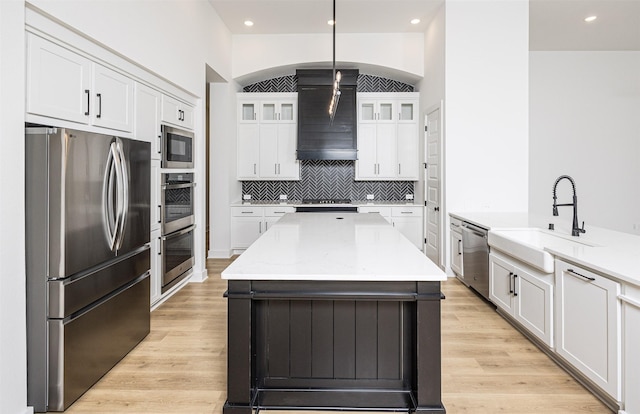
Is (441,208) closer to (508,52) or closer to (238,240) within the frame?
(508,52)

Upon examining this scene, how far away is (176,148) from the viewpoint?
13.4 feet

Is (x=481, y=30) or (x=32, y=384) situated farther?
(x=481, y=30)

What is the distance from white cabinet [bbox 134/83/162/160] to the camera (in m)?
3.40

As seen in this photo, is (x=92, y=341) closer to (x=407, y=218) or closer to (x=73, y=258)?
(x=73, y=258)

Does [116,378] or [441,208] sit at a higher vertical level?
[441,208]

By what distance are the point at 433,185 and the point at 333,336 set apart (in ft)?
12.7

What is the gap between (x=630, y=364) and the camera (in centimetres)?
190

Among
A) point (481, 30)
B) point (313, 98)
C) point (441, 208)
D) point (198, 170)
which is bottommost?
point (441, 208)

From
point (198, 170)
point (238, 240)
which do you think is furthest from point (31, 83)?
point (238, 240)

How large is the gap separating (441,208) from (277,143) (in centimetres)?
280

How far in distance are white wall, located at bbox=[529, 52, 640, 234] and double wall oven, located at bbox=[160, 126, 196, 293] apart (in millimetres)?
5482

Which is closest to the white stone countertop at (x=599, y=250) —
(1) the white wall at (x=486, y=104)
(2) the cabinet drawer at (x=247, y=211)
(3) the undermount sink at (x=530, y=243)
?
(3) the undermount sink at (x=530, y=243)

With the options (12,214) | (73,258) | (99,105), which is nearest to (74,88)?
(99,105)

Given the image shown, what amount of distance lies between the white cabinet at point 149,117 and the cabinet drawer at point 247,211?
8.03ft
